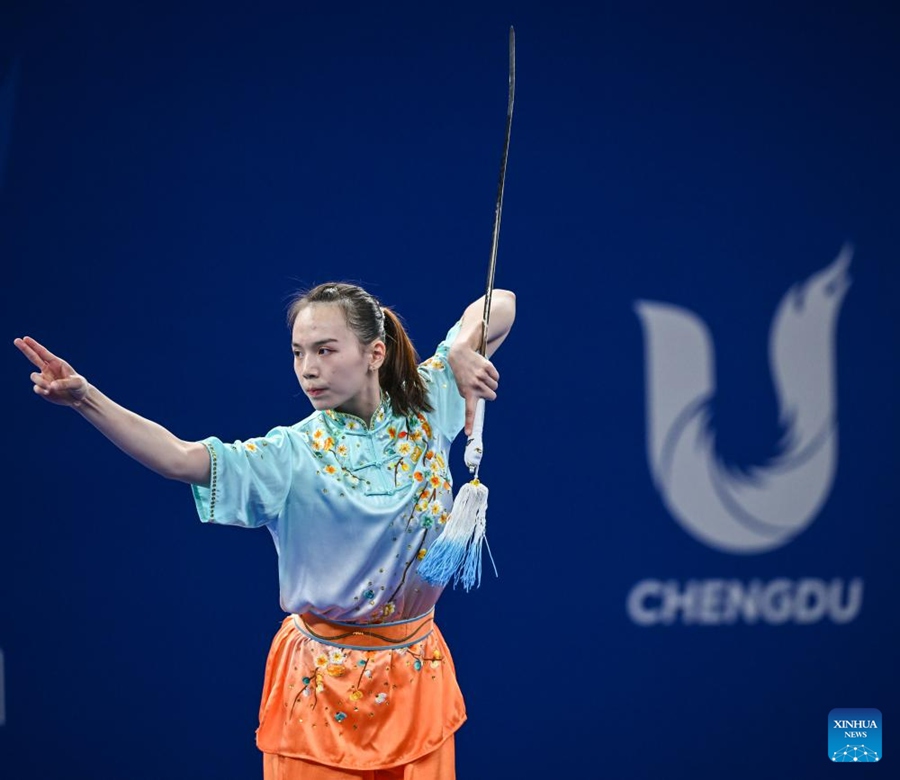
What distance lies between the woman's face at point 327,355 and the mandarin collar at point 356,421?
4cm

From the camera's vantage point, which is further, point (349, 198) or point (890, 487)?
point (890, 487)

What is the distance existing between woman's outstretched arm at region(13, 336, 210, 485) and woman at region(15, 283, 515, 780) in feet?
0.32

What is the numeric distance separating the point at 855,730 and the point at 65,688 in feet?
7.24

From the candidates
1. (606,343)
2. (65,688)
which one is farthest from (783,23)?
(65,688)

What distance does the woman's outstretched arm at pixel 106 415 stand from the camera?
1527 millimetres

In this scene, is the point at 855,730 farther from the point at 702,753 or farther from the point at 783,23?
the point at 783,23

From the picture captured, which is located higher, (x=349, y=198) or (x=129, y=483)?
(x=349, y=198)

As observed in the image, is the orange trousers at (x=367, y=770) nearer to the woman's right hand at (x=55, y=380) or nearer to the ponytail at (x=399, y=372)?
the ponytail at (x=399, y=372)

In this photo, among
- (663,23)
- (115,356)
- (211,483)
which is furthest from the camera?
(663,23)

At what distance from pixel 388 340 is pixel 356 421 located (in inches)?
6.2

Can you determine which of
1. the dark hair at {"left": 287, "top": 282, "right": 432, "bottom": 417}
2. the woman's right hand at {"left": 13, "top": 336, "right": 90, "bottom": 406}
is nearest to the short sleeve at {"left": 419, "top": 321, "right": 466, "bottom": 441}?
the dark hair at {"left": 287, "top": 282, "right": 432, "bottom": 417}

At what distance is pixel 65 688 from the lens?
9.17ft

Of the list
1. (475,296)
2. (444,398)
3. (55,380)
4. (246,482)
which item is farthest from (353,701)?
(475,296)

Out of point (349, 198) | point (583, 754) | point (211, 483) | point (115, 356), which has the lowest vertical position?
point (583, 754)
